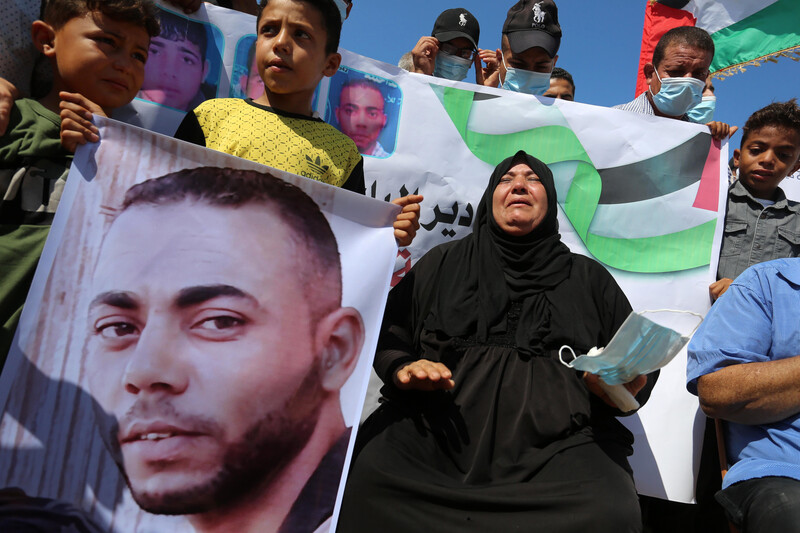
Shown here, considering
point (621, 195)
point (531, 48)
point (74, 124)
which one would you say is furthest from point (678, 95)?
point (74, 124)

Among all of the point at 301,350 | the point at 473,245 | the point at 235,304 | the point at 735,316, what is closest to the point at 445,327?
the point at 473,245

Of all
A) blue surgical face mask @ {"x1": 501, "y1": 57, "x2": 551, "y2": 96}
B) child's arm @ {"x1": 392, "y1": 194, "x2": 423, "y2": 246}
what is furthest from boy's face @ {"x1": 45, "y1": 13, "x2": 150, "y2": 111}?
blue surgical face mask @ {"x1": 501, "y1": 57, "x2": 551, "y2": 96}

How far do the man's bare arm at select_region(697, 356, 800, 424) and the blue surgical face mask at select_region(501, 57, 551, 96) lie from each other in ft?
5.85

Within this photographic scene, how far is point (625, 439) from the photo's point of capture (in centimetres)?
213

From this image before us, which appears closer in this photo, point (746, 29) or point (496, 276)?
point (496, 276)

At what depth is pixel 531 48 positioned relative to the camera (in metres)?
3.24

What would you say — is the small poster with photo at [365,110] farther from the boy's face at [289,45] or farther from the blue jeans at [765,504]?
the blue jeans at [765,504]

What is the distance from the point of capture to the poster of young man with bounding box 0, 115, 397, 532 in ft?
5.24

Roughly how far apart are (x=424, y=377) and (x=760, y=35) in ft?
12.1

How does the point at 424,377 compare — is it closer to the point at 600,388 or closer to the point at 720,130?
the point at 600,388

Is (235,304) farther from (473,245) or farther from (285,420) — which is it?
(473,245)

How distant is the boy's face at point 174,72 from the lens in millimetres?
2482

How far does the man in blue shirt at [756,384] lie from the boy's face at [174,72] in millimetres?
2059

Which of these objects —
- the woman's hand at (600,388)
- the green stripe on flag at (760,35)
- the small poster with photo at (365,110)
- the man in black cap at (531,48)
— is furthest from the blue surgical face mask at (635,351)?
the green stripe on flag at (760,35)
